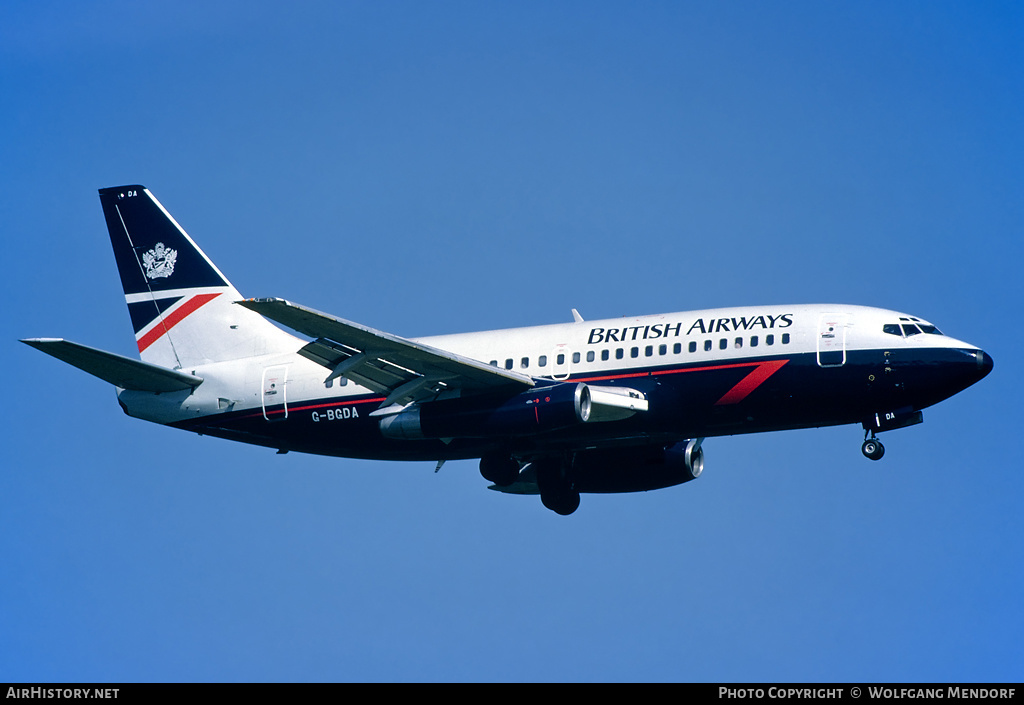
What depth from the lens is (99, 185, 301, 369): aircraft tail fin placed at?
159 feet

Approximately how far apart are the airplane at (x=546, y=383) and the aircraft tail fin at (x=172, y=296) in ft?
0.26

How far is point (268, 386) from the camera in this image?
46.8 metres

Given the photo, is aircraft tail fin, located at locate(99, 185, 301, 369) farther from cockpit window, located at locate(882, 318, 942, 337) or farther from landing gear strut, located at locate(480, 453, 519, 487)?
cockpit window, located at locate(882, 318, 942, 337)

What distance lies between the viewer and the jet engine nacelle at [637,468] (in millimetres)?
48375

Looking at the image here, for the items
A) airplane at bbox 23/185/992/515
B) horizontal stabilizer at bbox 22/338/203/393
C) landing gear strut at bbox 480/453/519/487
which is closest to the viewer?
horizontal stabilizer at bbox 22/338/203/393

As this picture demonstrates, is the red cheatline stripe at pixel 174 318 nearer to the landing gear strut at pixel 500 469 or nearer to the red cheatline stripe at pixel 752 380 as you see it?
the landing gear strut at pixel 500 469

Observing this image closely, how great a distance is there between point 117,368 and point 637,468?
17.2m

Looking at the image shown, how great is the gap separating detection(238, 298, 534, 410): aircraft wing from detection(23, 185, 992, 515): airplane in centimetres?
7

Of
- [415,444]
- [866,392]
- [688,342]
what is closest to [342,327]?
[415,444]

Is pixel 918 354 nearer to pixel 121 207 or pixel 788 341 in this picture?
pixel 788 341

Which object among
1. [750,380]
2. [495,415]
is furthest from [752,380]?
[495,415]

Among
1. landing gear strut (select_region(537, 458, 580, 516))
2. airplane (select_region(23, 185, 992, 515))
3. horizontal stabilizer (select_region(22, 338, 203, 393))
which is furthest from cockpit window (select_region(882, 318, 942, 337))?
horizontal stabilizer (select_region(22, 338, 203, 393))

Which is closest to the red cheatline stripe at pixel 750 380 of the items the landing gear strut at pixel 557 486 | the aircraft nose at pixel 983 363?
the aircraft nose at pixel 983 363

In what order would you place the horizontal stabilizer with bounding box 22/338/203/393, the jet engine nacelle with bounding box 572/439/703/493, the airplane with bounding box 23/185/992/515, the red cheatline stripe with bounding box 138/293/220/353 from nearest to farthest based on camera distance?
the horizontal stabilizer with bounding box 22/338/203/393, the airplane with bounding box 23/185/992/515, the jet engine nacelle with bounding box 572/439/703/493, the red cheatline stripe with bounding box 138/293/220/353
